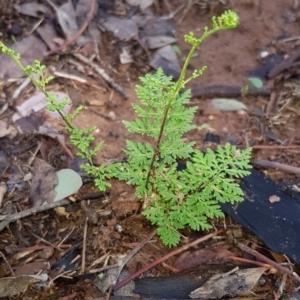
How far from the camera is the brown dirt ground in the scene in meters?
2.53

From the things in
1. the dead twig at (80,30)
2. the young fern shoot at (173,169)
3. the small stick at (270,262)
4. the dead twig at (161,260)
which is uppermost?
the dead twig at (80,30)

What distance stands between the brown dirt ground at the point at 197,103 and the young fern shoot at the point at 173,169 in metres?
0.28

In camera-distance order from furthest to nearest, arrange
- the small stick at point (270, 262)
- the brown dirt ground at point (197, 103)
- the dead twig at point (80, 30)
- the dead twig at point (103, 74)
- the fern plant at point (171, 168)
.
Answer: the dead twig at point (80, 30)
the dead twig at point (103, 74)
the brown dirt ground at point (197, 103)
the small stick at point (270, 262)
the fern plant at point (171, 168)

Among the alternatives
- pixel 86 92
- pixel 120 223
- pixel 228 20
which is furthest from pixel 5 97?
pixel 228 20

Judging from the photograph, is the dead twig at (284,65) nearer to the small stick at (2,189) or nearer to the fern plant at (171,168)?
the fern plant at (171,168)

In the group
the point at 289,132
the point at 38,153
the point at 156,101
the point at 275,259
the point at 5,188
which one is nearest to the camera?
the point at 156,101

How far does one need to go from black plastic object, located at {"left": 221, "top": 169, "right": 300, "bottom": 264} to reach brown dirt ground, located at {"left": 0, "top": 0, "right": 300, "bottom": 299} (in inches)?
7.6

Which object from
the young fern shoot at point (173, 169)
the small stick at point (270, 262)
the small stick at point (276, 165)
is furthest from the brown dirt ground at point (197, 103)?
the small stick at point (270, 262)

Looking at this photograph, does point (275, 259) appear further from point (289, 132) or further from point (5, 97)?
point (5, 97)

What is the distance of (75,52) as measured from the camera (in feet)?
11.6

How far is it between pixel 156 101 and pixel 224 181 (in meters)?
0.51

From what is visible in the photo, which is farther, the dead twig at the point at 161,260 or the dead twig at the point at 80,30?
the dead twig at the point at 80,30

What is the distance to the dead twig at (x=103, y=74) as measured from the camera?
338cm

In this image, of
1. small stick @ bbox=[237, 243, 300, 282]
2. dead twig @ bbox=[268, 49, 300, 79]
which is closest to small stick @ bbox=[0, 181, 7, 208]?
small stick @ bbox=[237, 243, 300, 282]
